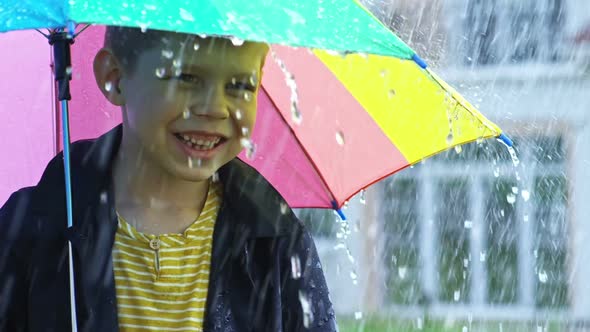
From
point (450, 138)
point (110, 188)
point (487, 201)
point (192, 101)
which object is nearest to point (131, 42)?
point (192, 101)

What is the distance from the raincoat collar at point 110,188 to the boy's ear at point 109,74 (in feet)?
0.41

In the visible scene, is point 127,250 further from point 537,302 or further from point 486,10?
point 486,10

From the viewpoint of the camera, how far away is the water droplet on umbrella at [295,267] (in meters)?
2.95

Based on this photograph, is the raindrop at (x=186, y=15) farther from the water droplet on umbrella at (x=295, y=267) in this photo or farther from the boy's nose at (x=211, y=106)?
the water droplet on umbrella at (x=295, y=267)

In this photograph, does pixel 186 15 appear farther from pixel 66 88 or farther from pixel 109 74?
pixel 109 74

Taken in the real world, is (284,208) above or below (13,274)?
above

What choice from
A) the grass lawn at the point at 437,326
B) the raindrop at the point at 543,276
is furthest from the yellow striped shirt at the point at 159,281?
the raindrop at the point at 543,276

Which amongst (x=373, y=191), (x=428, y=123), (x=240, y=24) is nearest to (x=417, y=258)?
(x=373, y=191)

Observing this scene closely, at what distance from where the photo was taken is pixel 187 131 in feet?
8.96

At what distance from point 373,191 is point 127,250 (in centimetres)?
1181

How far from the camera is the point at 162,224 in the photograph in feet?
9.32

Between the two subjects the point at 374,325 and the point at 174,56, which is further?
the point at 374,325

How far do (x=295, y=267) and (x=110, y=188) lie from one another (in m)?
0.54

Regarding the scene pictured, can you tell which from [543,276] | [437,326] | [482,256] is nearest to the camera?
[437,326]
